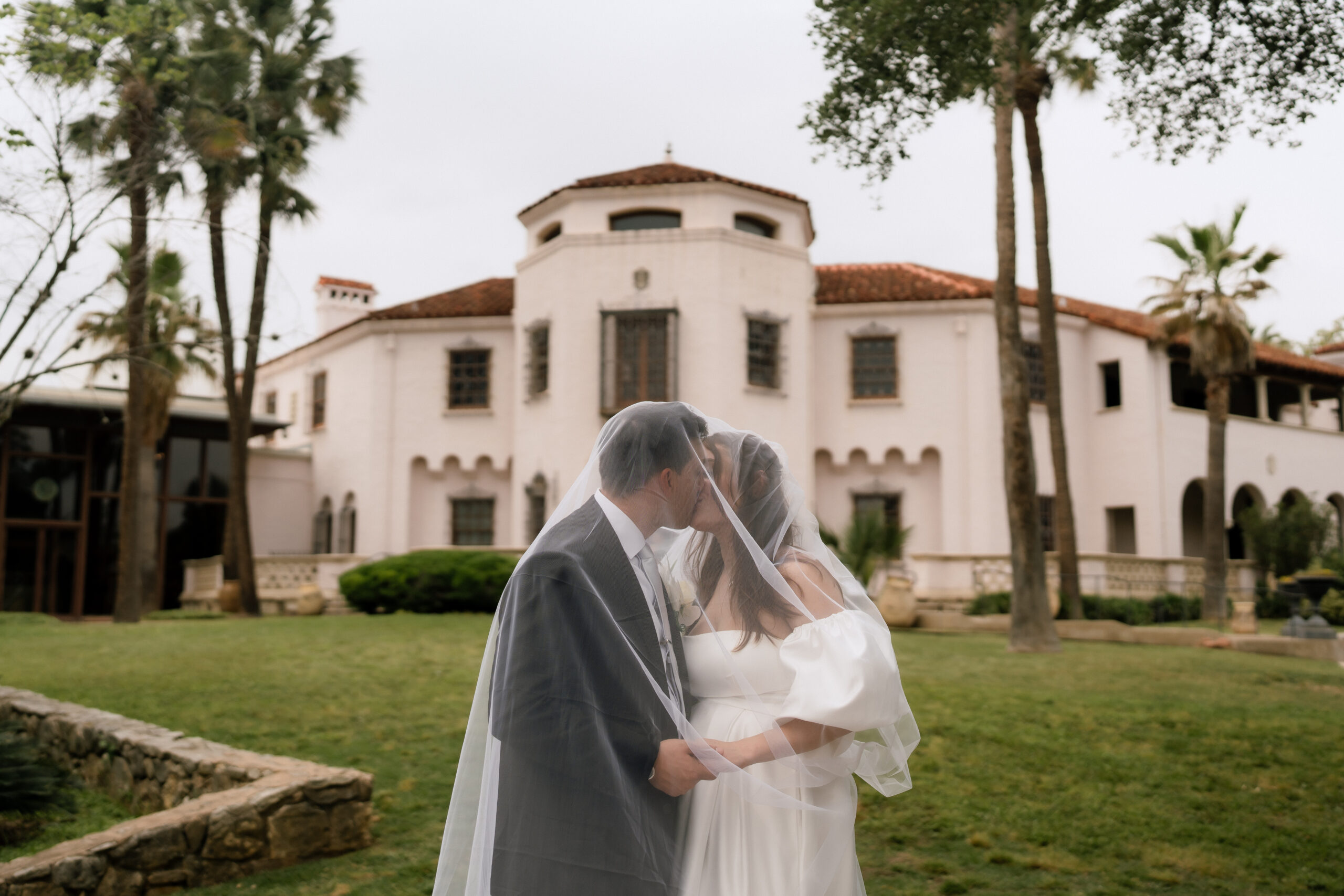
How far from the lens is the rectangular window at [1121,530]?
1018 inches

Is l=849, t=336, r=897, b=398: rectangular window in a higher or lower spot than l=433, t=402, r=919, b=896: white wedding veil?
higher

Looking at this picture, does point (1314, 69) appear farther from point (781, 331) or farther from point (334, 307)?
point (334, 307)

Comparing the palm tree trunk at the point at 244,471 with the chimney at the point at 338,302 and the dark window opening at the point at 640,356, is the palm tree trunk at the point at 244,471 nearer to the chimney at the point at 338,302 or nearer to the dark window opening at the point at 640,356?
the dark window opening at the point at 640,356

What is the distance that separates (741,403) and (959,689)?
43.7ft

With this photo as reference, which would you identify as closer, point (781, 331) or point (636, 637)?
point (636, 637)

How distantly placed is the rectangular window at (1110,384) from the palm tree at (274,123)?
19.6 m

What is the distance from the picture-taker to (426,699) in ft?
34.2

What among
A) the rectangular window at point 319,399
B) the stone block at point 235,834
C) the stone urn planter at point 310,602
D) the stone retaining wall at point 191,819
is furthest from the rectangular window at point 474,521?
the stone block at point 235,834

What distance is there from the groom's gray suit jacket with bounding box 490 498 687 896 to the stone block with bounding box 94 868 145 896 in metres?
3.71

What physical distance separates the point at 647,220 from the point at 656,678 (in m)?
22.2

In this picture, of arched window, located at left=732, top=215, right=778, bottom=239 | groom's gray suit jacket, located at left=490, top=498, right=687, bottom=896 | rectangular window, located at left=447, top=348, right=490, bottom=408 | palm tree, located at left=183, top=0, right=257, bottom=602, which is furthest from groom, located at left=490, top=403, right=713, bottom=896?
rectangular window, located at left=447, top=348, right=490, bottom=408

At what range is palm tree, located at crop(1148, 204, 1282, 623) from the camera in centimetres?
2367

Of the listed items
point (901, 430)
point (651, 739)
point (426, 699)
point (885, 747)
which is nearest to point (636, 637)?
point (651, 739)

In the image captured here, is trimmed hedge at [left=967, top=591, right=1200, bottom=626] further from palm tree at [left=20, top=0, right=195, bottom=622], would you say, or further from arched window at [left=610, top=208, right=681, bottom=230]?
palm tree at [left=20, top=0, right=195, bottom=622]
